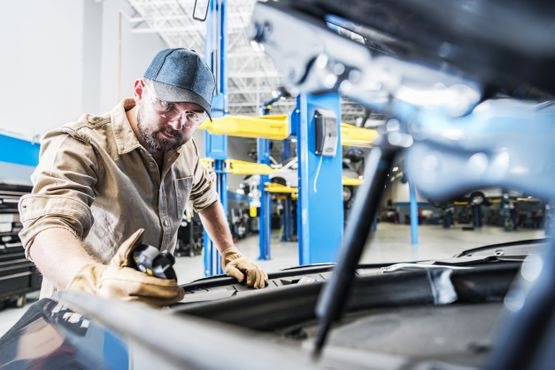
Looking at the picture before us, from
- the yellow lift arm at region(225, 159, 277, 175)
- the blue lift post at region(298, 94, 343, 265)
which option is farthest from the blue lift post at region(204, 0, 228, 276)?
the blue lift post at region(298, 94, 343, 265)

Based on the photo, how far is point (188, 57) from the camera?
1383 millimetres

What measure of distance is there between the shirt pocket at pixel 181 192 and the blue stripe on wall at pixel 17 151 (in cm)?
295

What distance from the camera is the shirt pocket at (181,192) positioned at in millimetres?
1727

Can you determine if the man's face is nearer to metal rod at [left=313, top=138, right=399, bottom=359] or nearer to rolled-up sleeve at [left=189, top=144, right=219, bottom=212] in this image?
rolled-up sleeve at [left=189, top=144, right=219, bottom=212]

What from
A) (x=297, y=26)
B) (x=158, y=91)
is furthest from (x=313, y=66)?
(x=158, y=91)

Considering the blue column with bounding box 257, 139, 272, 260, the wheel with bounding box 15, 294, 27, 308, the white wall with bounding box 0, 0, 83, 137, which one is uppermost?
the white wall with bounding box 0, 0, 83, 137

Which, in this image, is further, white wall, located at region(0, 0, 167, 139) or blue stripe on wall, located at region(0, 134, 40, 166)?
white wall, located at region(0, 0, 167, 139)

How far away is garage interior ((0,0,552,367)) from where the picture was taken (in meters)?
2.45

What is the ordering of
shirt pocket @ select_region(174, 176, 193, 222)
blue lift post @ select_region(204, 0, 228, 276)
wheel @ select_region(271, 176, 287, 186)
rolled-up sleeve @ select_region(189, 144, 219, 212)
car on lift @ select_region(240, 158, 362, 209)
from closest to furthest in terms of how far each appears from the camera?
shirt pocket @ select_region(174, 176, 193, 222)
rolled-up sleeve @ select_region(189, 144, 219, 212)
blue lift post @ select_region(204, 0, 228, 276)
car on lift @ select_region(240, 158, 362, 209)
wheel @ select_region(271, 176, 287, 186)

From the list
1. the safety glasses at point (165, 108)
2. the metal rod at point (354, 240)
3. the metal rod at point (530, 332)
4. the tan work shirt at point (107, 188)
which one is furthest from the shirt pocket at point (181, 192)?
the metal rod at point (530, 332)

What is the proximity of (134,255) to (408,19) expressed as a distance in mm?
662

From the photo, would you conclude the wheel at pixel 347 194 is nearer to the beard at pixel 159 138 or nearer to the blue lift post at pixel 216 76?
the blue lift post at pixel 216 76

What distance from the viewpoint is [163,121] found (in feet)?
4.60

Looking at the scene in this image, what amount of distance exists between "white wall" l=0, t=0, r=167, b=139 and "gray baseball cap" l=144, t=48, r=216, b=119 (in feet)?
11.0
